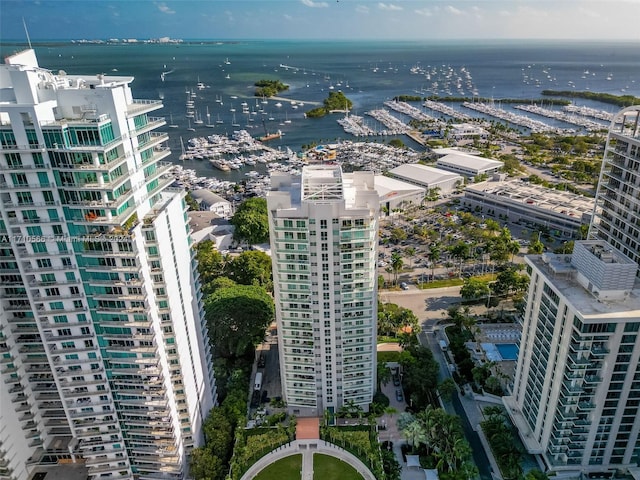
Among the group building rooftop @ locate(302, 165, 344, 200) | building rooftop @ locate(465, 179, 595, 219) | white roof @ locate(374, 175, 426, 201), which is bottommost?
building rooftop @ locate(465, 179, 595, 219)

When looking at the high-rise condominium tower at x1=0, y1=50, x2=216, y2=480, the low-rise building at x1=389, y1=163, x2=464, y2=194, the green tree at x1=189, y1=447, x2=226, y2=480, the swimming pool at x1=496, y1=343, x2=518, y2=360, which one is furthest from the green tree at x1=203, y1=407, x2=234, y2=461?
the low-rise building at x1=389, y1=163, x2=464, y2=194

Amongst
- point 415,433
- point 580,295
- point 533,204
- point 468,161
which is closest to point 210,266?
point 415,433

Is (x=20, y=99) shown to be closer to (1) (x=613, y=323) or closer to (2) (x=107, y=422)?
(2) (x=107, y=422)

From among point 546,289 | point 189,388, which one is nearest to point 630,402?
point 546,289

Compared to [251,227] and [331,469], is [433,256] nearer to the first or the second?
[251,227]

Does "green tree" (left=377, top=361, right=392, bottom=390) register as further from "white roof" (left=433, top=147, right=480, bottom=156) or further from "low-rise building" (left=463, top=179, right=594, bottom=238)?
"white roof" (left=433, top=147, right=480, bottom=156)

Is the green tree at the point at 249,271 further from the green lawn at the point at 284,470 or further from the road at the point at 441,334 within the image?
the green lawn at the point at 284,470
